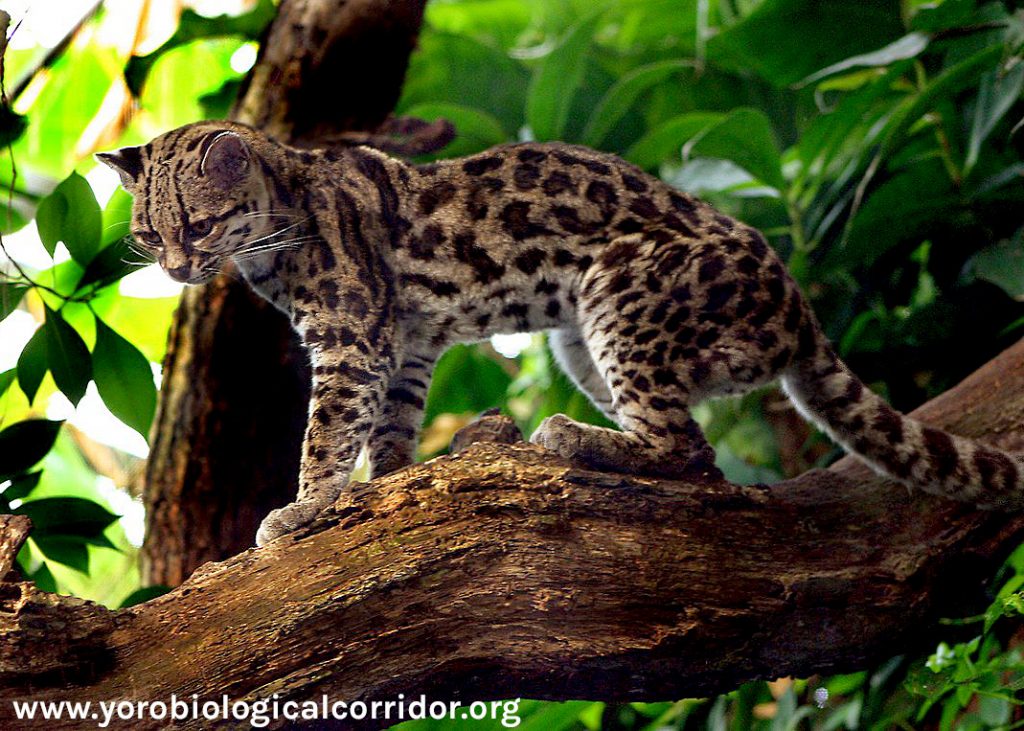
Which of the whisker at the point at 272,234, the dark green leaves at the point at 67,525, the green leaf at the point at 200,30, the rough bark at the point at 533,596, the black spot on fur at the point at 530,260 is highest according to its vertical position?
the green leaf at the point at 200,30

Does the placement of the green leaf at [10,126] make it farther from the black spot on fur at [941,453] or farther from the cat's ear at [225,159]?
the black spot on fur at [941,453]

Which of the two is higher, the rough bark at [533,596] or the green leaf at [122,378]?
the green leaf at [122,378]

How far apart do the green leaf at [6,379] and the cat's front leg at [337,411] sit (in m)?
0.98

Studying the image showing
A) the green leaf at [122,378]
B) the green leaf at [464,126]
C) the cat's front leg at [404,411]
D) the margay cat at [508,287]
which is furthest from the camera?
the green leaf at [464,126]

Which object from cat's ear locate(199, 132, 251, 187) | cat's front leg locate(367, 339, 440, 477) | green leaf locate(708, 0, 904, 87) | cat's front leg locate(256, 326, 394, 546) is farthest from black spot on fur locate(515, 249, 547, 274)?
green leaf locate(708, 0, 904, 87)

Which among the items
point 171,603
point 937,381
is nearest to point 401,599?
point 171,603

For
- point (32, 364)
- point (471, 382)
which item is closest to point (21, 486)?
point (32, 364)

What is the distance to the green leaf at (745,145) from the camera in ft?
14.2

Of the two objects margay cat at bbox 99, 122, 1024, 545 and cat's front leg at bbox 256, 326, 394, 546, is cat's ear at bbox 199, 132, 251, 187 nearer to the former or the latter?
margay cat at bbox 99, 122, 1024, 545

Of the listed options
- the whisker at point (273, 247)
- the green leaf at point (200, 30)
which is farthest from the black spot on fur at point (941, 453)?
the green leaf at point (200, 30)

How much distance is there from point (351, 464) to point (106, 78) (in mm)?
3806

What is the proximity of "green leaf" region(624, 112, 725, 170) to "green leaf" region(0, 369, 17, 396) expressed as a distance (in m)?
2.88

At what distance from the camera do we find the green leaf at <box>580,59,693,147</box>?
4.93 m

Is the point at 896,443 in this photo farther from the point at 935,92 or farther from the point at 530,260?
the point at 935,92
